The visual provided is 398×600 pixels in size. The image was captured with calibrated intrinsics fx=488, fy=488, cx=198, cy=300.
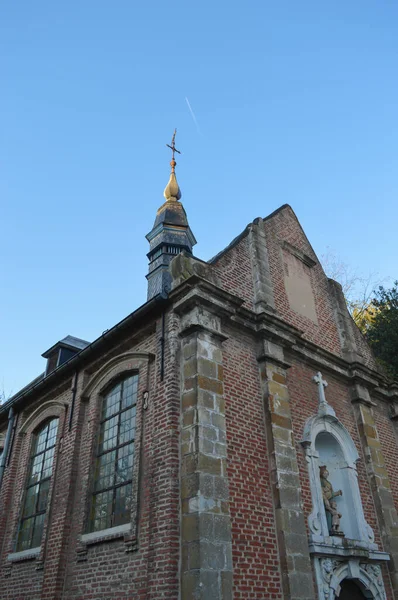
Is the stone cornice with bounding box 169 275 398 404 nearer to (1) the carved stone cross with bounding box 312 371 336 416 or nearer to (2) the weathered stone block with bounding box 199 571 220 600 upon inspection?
(1) the carved stone cross with bounding box 312 371 336 416

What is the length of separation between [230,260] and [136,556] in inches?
217

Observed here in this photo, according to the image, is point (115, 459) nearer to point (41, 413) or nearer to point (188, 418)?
point (188, 418)

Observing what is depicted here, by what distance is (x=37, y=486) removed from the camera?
10.5m

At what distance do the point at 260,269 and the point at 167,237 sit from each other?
4.64m

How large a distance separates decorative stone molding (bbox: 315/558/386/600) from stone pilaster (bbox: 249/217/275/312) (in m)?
4.42

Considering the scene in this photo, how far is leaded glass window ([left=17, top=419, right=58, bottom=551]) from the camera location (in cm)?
991

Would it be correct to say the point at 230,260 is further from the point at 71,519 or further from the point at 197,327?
the point at 71,519

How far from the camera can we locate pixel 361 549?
8.16m

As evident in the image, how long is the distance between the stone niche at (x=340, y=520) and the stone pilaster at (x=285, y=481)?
1.51 feet

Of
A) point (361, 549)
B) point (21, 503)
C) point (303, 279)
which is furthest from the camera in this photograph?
point (303, 279)

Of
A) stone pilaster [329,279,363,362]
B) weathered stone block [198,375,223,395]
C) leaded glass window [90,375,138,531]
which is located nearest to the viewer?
weathered stone block [198,375,223,395]

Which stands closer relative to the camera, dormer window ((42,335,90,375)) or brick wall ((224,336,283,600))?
brick wall ((224,336,283,600))

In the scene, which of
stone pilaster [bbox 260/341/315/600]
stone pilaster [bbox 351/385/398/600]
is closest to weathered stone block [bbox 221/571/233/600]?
stone pilaster [bbox 260/341/315/600]

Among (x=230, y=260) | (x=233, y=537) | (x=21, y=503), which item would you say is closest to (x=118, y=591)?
(x=233, y=537)
